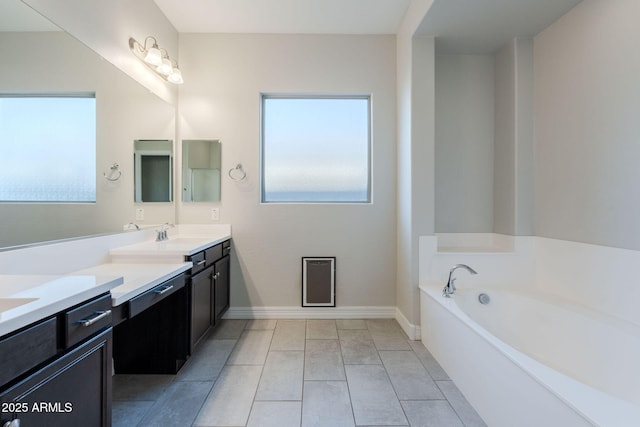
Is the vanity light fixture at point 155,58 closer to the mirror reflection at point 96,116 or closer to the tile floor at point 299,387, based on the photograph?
the mirror reflection at point 96,116

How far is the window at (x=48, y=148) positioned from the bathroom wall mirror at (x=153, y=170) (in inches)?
22.1

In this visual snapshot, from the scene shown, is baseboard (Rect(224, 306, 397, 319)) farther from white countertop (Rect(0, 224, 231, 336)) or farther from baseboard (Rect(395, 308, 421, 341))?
white countertop (Rect(0, 224, 231, 336))

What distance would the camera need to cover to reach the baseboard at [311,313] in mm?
2945

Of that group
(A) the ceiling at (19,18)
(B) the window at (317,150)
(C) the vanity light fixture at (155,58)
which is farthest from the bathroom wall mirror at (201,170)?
(A) the ceiling at (19,18)

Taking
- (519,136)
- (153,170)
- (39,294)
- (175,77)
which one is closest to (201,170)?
(153,170)

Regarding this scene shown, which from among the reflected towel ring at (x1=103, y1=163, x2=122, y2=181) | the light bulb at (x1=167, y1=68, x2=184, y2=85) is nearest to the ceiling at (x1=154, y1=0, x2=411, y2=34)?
the light bulb at (x1=167, y1=68, x2=184, y2=85)

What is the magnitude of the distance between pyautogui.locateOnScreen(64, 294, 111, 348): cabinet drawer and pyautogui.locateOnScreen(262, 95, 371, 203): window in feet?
6.61

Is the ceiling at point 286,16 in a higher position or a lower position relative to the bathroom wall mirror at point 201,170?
higher

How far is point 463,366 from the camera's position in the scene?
178cm

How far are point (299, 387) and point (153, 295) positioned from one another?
1028 mm

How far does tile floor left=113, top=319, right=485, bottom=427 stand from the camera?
1579mm

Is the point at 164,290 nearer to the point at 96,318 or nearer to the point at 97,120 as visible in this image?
the point at 96,318

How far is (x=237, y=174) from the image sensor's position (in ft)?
9.57

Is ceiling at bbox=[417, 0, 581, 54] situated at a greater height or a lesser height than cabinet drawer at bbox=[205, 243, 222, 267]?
greater
